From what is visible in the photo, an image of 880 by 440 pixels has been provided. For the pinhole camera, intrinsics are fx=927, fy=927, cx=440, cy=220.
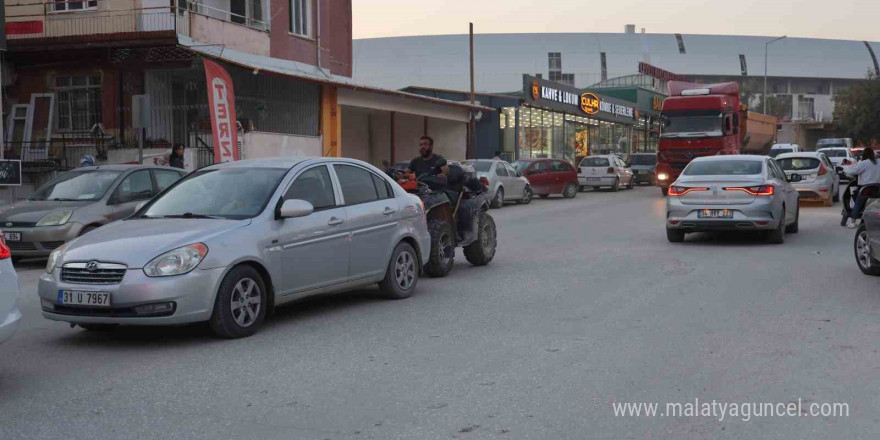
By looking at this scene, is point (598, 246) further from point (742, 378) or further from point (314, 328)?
point (742, 378)

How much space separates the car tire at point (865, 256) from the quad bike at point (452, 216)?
473 cm

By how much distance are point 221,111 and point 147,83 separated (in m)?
3.03

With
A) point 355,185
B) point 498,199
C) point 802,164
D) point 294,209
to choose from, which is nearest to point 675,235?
point 355,185

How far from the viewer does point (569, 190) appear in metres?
33.3

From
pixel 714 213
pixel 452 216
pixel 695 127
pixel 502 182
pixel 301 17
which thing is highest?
pixel 301 17

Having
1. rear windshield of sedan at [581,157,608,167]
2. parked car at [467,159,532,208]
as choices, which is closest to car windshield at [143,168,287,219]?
parked car at [467,159,532,208]

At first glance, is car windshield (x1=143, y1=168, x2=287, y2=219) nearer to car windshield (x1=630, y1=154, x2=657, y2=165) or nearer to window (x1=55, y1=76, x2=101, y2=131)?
window (x1=55, y1=76, x2=101, y2=131)

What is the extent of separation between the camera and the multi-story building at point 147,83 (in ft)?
79.2

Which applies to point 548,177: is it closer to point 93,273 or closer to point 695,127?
point 695,127

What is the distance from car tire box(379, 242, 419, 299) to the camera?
31.9 feet

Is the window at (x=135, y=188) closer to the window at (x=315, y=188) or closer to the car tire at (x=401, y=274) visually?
the car tire at (x=401, y=274)

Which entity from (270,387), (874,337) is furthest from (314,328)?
(874,337)

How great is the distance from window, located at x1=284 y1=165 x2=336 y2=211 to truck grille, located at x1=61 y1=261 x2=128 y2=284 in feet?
5.96

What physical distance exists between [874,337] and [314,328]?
4735mm
